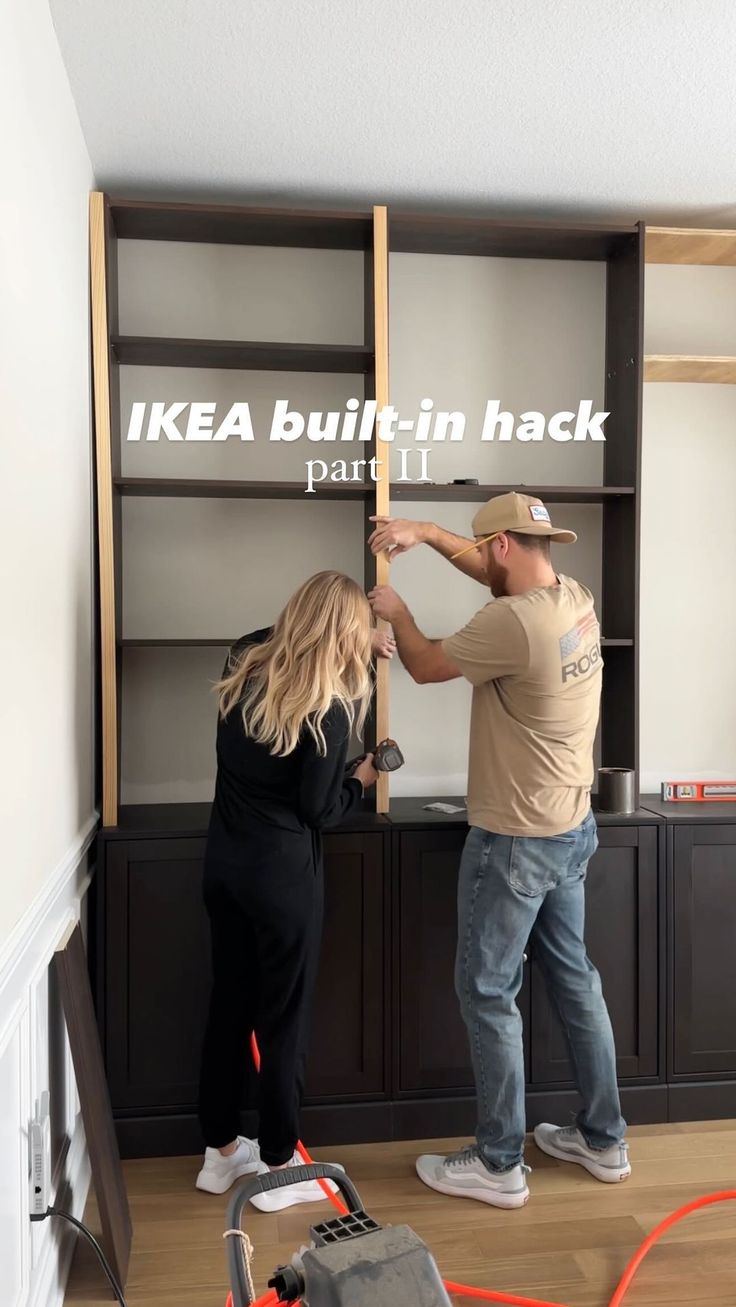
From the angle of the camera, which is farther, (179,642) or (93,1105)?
(179,642)

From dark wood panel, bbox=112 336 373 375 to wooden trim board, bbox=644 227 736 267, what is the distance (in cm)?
101

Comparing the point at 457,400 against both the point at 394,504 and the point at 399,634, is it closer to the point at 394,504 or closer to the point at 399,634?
the point at 394,504

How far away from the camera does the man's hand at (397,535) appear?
2.83 m

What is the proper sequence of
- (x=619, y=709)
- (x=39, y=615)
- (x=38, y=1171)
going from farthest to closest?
(x=619, y=709), (x=39, y=615), (x=38, y=1171)

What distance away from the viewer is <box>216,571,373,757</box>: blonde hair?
2.30 m

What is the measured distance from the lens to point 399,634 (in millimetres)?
2732

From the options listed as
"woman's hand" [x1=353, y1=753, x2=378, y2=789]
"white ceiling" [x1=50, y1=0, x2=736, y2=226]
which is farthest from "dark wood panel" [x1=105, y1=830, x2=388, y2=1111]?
"white ceiling" [x1=50, y1=0, x2=736, y2=226]

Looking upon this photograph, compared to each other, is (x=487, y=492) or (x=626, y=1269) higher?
(x=487, y=492)

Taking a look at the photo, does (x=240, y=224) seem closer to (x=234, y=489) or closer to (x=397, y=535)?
(x=234, y=489)

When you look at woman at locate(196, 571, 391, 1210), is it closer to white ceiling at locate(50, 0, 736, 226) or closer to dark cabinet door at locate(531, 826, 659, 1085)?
dark cabinet door at locate(531, 826, 659, 1085)

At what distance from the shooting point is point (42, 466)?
204 cm

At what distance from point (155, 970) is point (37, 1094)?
819 mm

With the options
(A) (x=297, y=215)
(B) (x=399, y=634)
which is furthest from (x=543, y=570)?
(A) (x=297, y=215)

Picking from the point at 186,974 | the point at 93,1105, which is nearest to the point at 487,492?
the point at 186,974
